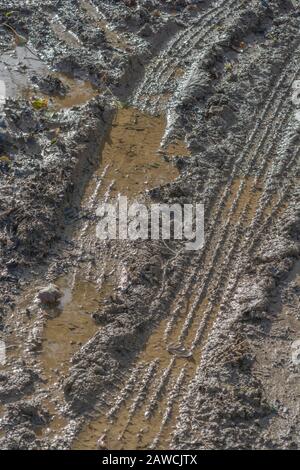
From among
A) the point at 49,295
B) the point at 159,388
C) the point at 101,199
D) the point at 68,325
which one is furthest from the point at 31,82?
the point at 159,388

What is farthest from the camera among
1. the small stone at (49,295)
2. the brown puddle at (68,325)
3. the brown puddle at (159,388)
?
the small stone at (49,295)

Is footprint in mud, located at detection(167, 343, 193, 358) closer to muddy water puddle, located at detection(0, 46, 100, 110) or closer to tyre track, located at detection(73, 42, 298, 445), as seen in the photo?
tyre track, located at detection(73, 42, 298, 445)

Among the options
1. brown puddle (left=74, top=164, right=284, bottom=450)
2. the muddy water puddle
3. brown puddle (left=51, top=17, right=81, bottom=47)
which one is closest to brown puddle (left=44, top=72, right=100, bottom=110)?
the muddy water puddle

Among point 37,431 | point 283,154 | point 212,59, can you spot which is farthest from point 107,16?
point 37,431

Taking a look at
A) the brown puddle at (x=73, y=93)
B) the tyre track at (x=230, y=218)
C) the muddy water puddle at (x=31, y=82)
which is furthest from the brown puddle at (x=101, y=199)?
the muddy water puddle at (x=31, y=82)

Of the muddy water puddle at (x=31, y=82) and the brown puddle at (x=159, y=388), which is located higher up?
the muddy water puddle at (x=31, y=82)

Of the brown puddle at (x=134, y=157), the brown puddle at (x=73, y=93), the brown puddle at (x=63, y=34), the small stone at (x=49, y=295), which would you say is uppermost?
the brown puddle at (x=63, y=34)

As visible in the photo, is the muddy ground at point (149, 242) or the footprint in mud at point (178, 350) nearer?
the muddy ground at point (149, 242)

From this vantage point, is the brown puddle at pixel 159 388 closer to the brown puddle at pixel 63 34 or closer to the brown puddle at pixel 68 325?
the brown puddle at pixel 68 325

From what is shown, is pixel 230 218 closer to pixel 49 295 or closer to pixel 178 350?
pixel 178 350
